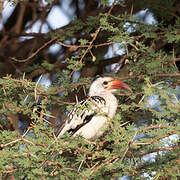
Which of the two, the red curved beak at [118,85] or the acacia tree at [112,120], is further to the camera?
the red curved beak at [118,85]

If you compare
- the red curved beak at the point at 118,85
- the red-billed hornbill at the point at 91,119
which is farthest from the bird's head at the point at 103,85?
the red-billed hornbill at the point at 91,119

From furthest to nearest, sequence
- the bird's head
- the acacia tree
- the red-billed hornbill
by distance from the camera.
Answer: the bird's head
the red-billed hornbill
the acacia tree

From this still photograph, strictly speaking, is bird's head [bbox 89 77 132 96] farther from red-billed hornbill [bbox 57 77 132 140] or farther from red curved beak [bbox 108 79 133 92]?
red-billed hornbill [bbox 57 77 132 140]

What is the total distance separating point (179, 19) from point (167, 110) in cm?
122

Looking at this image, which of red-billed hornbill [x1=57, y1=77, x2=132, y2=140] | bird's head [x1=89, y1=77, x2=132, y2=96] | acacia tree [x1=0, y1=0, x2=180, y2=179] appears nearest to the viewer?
acacia tree [x1=0, y1=0, x2=180, y2=179]

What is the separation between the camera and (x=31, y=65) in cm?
467

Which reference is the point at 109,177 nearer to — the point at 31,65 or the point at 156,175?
the point at 156,175

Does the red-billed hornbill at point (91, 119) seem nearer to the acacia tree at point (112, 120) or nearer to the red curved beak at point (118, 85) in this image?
the red curved beak at point (118, 85)

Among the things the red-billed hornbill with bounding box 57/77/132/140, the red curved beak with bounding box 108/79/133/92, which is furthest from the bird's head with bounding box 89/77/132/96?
the red-billed hornbill with bounding box 57/77/132/140

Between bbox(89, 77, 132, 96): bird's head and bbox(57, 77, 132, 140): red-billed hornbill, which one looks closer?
bbox(57, 77, 132, 140): red-billed hornbill

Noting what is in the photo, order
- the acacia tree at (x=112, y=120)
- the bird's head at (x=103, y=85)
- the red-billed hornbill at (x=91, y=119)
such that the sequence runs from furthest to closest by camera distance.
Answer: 1. the bird's head at (x=103, y=85)
2. the red-billed hornbill at (x=91, y=119)
3. the acacia tree at (x=112, y=120)

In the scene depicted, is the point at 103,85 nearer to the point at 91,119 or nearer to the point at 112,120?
the point at 91,119

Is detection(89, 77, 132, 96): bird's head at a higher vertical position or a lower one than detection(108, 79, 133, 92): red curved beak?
lower

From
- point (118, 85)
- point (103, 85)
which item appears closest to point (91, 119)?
point (118, 85)
